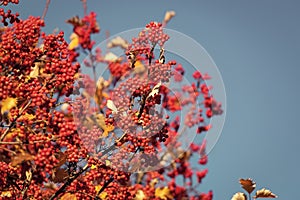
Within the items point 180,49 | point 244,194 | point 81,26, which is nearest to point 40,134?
point 180,49

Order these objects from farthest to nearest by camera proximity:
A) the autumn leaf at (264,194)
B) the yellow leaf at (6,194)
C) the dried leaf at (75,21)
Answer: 1. the dried leaf at (75,21)
2. the autumn leaf at (264,194)
3. the yellow leaf at (6,194)

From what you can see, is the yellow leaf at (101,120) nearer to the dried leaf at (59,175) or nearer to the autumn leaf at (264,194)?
the dried leaf at (59,175)

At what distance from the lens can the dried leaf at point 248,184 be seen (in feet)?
12.2

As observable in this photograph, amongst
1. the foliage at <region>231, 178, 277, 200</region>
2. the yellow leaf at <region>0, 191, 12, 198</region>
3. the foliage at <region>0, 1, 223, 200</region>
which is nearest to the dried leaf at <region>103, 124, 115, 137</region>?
the foliage at <region>0, 1, 223, 200</region>

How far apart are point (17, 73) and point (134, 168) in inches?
40.3

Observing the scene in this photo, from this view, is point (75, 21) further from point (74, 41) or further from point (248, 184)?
point (248, 184)

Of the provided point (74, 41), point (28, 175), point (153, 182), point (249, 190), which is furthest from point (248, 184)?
point (74, 41)

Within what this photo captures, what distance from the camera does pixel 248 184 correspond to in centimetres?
373

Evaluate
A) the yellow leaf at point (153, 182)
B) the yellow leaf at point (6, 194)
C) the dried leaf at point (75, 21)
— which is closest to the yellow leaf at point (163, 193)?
the yellow leaf at point (153, 182)

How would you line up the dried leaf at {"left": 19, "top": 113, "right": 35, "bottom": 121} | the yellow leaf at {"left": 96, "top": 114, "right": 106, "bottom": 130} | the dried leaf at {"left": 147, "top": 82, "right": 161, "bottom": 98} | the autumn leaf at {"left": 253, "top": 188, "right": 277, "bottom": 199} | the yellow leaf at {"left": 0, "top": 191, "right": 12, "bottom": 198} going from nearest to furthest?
the dried leaf at {"left": 147, "top": 82, "right": 161, "bottom": 98} → the dried leaf at {"left": 19, "top": 113, "right": 35, "bottom": 121} → the yellow leaf at {"left": 96, "top": 114, "right": 106, "bottom": 130} → the yellow leaf at {"left": 0, "top": 191, "right": 12, "bottom": 198} → the autumn leaf at {"left": 253, "top": 188, "right": 277, "bottom": 199}

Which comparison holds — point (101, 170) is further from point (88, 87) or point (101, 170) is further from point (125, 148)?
point (88, 87)

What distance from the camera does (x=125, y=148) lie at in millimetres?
3141

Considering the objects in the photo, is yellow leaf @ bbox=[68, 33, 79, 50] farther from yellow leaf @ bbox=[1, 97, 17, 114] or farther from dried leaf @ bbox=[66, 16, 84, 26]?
yellow leaf @ bbox=[1, 97, 17, 114]

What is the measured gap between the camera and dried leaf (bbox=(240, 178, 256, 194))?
3.71 metres
